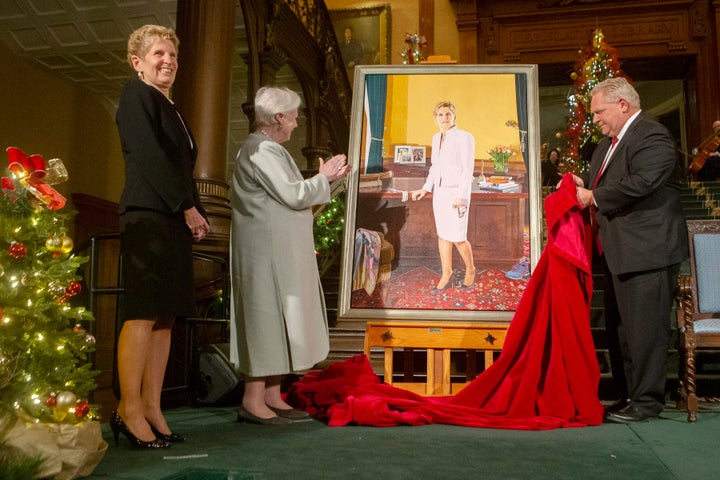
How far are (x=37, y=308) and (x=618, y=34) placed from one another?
10.7m

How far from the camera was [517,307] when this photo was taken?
3223mm

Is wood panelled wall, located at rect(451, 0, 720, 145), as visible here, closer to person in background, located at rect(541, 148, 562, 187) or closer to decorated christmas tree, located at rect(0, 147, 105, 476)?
person in background, located at rect(541, 148, 562, 187)

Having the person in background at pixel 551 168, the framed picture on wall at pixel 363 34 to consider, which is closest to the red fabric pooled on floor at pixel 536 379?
the person in background at pixel 551 168

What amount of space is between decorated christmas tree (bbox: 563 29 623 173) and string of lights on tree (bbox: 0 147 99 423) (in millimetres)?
7249

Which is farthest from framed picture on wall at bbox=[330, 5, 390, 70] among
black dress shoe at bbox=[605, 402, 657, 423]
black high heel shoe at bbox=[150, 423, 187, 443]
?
black high heel shoe at bbox=[150, 423, 187, 443]

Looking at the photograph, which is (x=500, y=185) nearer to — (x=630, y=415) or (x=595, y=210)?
(x=595, y=210)

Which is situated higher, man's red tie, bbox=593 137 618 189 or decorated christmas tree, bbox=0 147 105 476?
man's red tie, bbox=593 137 618 189

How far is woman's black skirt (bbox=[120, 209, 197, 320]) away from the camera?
225 cm

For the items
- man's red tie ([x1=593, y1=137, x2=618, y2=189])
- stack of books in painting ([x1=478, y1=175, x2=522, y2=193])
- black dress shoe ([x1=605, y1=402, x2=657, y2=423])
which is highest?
man's red tie ([x1=593, y1=137, x2=618, y2=189])

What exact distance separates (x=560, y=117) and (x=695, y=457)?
1383 cm

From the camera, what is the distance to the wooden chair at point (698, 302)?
3143 millimetres


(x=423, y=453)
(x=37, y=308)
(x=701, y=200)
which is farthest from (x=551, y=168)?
(x=37, y=308)

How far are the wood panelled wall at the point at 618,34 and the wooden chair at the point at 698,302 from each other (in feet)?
24.8

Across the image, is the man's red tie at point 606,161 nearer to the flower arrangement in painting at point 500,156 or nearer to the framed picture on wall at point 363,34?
the flower arrangement in painting at point 500,156
